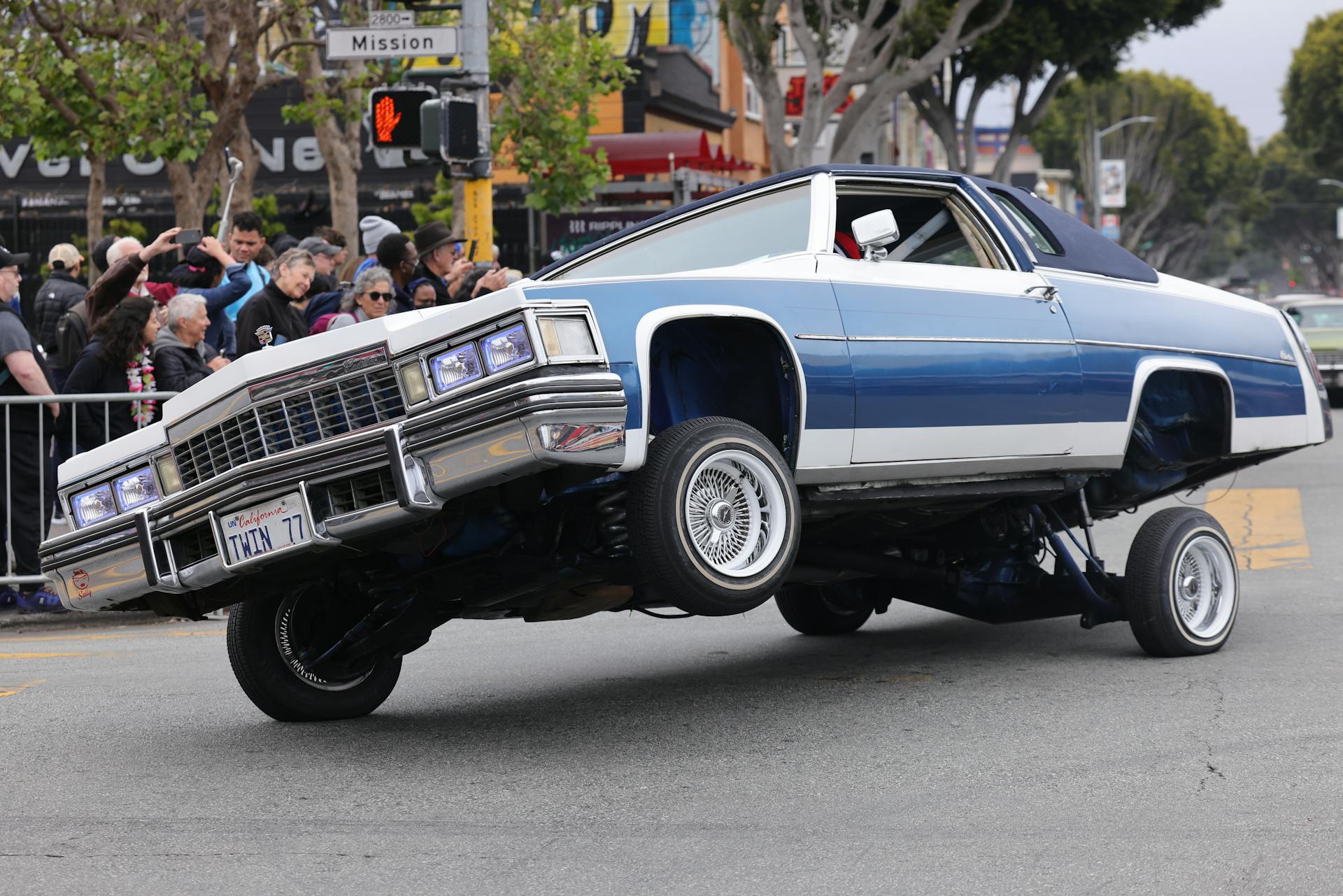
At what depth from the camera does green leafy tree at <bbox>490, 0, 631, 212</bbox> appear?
922 inches

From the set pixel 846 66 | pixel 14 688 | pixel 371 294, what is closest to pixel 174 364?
pixel 371 294

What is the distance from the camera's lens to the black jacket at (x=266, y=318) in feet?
32.3

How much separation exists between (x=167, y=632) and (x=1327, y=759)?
19.7 ft

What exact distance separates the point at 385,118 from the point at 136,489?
300 inches

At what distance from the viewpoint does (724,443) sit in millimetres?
5227

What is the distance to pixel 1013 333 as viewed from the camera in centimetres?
649

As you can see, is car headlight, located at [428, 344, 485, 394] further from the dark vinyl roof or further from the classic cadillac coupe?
the dark vinyl roof

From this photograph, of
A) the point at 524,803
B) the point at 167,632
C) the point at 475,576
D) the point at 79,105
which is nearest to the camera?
the point at 524,803

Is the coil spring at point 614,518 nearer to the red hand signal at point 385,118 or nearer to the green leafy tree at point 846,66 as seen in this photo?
the red hand signal at point 385,118

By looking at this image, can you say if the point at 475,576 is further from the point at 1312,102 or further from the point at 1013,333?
the point at 1312,102

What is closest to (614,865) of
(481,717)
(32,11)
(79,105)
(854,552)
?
(481,717)

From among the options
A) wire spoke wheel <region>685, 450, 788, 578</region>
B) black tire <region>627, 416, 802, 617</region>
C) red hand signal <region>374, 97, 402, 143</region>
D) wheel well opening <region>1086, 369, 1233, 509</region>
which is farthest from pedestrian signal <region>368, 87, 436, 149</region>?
wire spoke wheel <region>685, 450, 788, 578</region>

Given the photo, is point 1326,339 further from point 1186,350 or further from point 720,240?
point 720,240

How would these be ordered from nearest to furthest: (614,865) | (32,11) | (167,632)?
1. (614,865)
2. (167,632)
3. (32,11)
